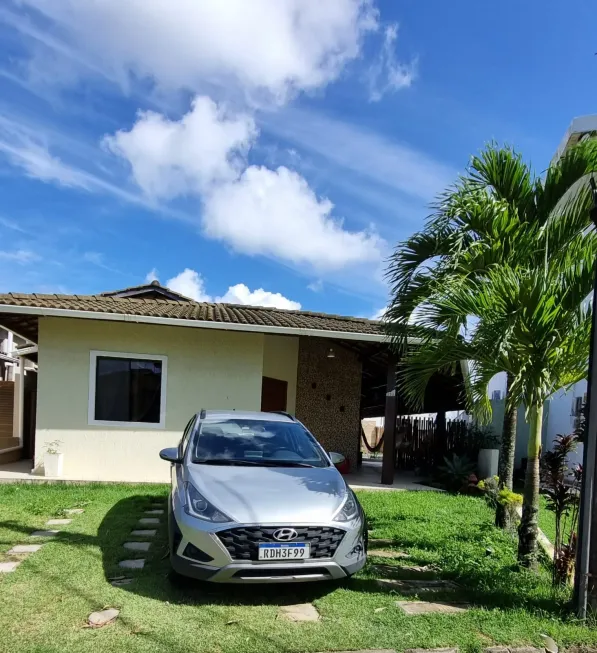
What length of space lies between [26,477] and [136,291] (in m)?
7.17

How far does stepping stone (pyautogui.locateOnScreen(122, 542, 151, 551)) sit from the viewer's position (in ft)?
18.6

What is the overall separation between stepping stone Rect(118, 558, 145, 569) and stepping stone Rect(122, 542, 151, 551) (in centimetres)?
38

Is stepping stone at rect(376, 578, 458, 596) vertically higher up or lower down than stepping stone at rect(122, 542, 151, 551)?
higher up

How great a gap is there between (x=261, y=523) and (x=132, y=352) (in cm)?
674

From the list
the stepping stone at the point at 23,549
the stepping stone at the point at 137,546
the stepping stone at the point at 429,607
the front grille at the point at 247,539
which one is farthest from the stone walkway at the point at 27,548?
the stepping stone at the point at 429,607

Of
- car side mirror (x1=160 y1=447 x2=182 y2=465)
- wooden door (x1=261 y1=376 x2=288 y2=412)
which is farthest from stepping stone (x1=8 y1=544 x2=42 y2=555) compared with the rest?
wooden door (x1=261 y1=376 x2=288 y2=412)

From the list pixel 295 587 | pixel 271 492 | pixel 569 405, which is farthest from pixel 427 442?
pixel 271 492

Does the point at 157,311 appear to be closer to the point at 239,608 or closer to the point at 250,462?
the point at 250,462

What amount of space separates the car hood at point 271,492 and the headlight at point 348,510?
0.05 meters

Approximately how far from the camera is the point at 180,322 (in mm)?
9656

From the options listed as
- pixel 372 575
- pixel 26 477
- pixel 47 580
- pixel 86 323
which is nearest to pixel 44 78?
pixel 86 323

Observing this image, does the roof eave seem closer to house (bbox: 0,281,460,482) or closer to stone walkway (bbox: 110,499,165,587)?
house (bbox: 0,281,460,482)

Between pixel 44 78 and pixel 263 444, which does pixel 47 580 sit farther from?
pixel 44 78

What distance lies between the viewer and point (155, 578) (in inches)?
187
